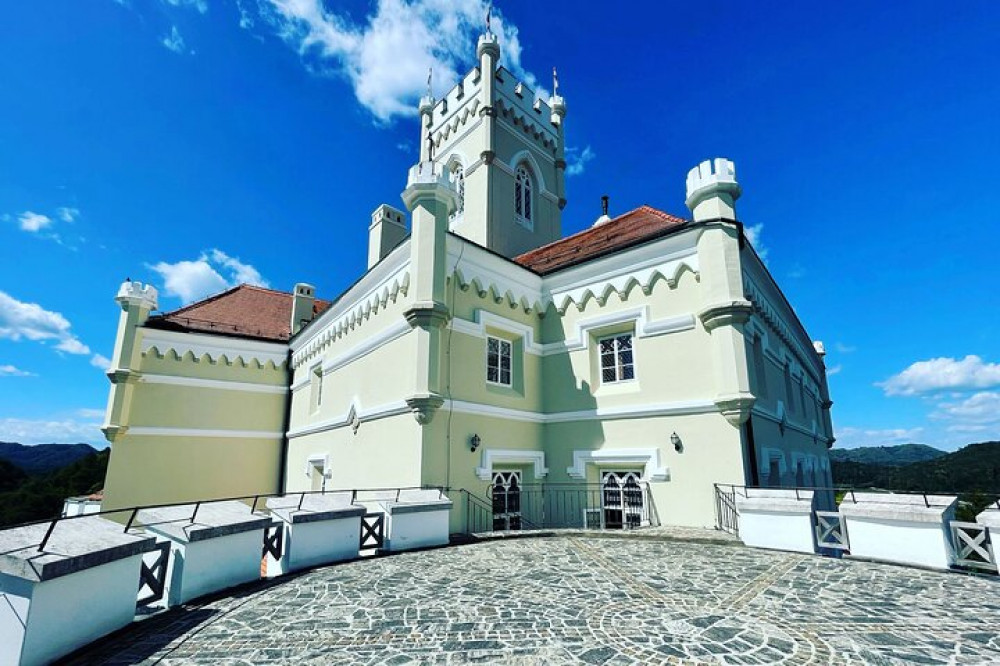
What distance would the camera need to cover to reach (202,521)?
6.23 m

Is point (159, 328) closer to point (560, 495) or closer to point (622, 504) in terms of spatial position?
point (560, 495)

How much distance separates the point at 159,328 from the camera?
18.0 metres

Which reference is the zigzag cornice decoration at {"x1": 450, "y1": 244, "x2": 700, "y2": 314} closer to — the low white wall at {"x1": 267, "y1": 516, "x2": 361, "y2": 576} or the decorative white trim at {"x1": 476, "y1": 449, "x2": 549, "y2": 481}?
the decorative white trim at {"x1": 476, "y1": 449, "x2": 549, "y2": 481}

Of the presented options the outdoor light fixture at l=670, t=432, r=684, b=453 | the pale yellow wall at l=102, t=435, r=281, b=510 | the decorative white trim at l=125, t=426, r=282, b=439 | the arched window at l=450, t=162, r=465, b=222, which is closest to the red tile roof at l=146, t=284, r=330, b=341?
the decorative white trim at l=125, t=426, r=282, b=439

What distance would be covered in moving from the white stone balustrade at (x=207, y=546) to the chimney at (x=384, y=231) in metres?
13.1

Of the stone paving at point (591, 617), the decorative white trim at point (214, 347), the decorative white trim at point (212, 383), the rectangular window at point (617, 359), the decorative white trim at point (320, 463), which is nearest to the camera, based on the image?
the stone paving at point (591, 617)

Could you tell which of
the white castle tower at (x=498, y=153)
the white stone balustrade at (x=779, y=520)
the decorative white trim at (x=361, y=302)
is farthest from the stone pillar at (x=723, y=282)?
the white castle tower at (x=498, y=153)

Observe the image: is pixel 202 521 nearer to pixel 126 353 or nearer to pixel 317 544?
pixel 317 544

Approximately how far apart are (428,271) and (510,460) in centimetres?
492

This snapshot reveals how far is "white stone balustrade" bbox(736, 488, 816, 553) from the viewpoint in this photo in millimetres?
7980

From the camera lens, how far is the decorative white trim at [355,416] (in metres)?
11.2

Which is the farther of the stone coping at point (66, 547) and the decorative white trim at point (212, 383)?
the decorative white trim at point (212, 383)

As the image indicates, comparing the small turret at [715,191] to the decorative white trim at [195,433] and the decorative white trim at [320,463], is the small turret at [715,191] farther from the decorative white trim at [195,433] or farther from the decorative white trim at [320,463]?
the decorative white trim at [195,433]

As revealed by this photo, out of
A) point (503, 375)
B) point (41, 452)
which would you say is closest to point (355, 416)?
point (503, 375)
